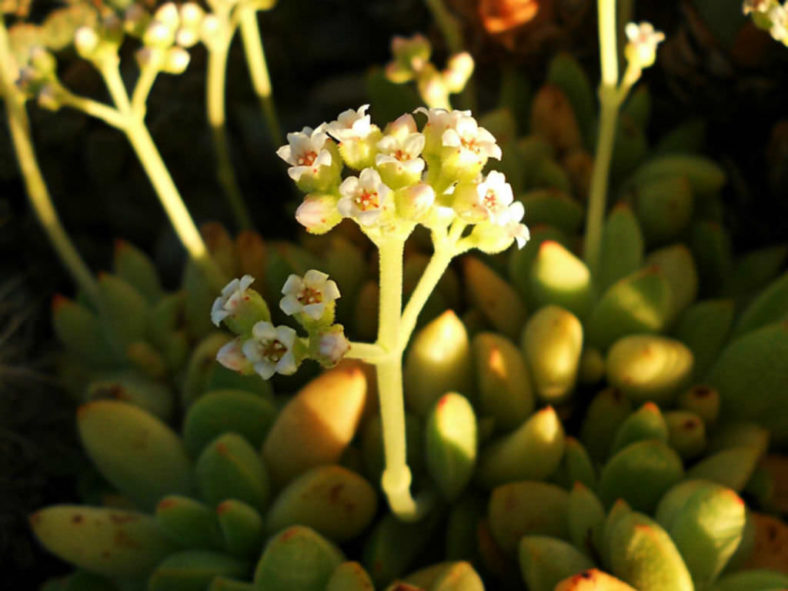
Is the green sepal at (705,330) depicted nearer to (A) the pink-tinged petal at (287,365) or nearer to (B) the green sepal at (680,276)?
(B) the green sepal at (680,276)

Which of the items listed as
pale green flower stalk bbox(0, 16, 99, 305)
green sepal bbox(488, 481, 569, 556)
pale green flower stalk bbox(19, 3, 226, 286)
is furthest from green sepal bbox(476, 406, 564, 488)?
pale green flower stalk bbox(0, 16, 99, 305)

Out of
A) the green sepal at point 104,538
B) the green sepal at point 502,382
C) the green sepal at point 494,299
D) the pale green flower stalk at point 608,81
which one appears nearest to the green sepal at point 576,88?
the pale green flower stalk at point 608,81

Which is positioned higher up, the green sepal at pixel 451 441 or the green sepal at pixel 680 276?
the green sepal at pixel 680 276

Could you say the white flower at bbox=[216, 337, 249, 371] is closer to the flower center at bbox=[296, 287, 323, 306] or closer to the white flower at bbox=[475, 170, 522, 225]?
the flower center at bbox=[296, 287, 323, 306]

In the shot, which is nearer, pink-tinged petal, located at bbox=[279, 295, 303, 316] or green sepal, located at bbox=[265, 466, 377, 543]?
pink-tinged petal, located at bbox=[279, 295, 303, 316]

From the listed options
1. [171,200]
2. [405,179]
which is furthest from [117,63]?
[405,179]

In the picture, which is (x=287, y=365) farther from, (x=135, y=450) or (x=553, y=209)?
(x=553, y=209)
